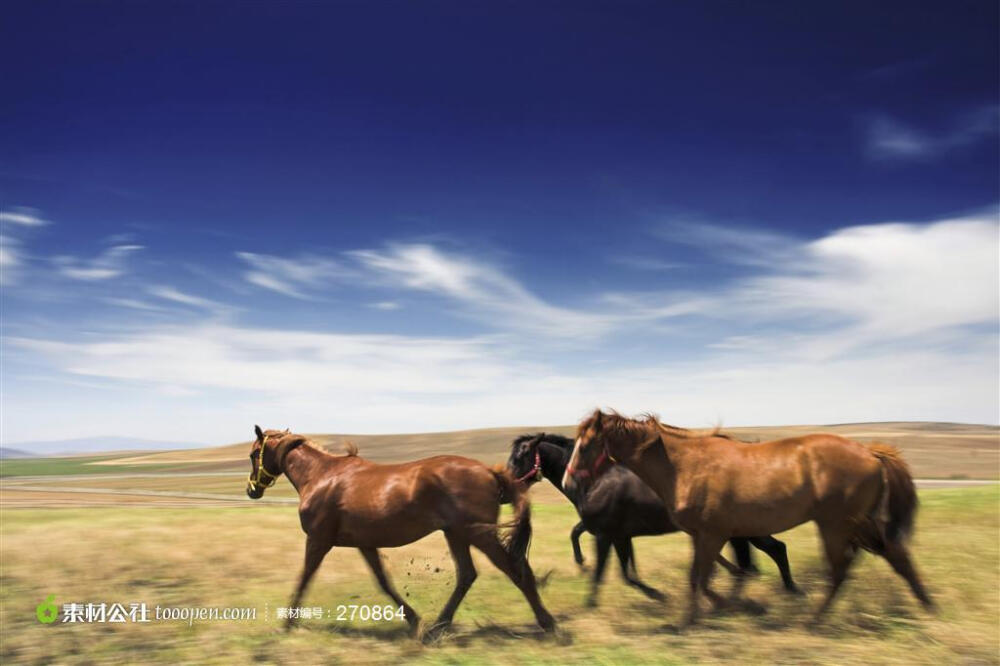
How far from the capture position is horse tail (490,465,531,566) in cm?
665

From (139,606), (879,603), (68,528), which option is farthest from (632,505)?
(68,528)

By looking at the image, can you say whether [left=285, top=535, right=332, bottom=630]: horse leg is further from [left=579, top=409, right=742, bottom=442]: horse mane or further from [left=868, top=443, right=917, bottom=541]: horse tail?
[left=868, top=443, right=917, bottom=541]: horse tail

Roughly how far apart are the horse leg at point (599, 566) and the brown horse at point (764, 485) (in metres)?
1.41

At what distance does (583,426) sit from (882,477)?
11.7 ft

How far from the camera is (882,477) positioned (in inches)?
283

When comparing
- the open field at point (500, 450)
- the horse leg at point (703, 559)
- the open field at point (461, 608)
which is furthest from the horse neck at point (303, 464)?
the open field at point (500, 450)

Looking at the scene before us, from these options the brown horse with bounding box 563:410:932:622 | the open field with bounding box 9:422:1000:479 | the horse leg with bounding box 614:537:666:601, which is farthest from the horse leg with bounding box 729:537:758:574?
the open field with bounding box 9:422:1000:479

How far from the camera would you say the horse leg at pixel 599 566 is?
26.3 ft

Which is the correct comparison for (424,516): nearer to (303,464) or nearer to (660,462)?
(303,464)

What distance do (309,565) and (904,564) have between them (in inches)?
277

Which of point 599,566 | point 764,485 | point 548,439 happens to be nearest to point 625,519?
point 599,566

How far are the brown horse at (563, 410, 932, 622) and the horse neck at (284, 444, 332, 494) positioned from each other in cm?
321

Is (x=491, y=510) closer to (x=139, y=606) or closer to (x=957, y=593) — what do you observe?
(x=139, y=606)

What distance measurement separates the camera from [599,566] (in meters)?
8.23
